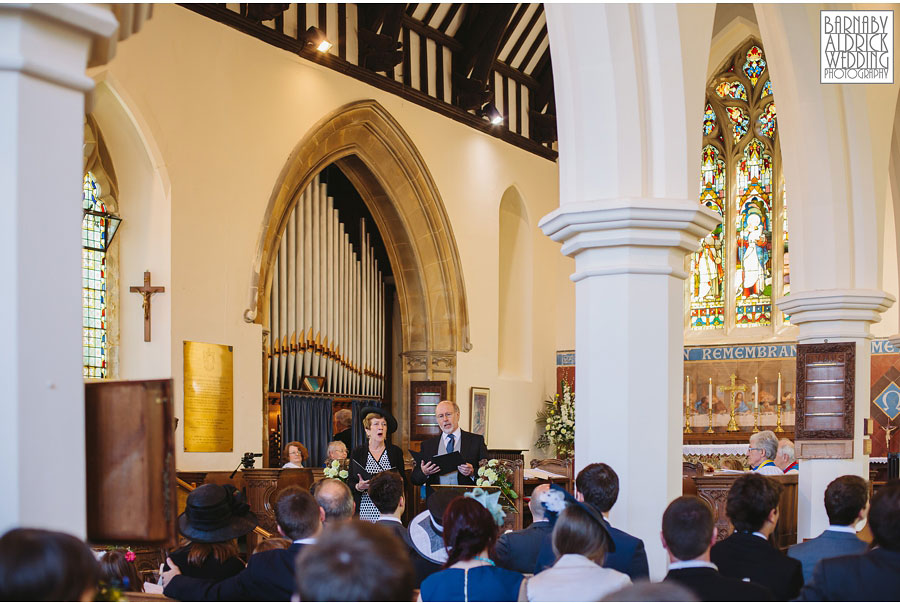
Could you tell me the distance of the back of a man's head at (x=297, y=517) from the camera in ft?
10.4

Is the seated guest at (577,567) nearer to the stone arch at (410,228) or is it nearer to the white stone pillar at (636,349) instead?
the white stone pillar at (636,349)

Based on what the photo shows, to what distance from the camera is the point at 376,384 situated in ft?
41.8

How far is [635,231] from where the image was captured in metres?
4.25

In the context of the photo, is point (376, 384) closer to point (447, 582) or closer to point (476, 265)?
point (476, 265)

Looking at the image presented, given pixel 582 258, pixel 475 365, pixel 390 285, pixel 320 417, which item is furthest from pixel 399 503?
pixel 390 285

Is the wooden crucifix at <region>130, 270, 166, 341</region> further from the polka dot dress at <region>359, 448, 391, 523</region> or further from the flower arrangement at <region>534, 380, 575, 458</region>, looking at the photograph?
the flower arrangement at <region>534, 380, 575, 458</region>

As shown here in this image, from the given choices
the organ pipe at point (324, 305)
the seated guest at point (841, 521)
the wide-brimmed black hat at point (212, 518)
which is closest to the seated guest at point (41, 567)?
the wide-brimmed black hat at point (212, 518)

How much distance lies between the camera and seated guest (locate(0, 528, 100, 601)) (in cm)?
153

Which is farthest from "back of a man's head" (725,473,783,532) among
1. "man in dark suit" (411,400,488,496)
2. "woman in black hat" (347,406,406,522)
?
"woman in black hat" (347,406,406,522)

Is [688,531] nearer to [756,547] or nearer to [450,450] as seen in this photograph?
[756,547]

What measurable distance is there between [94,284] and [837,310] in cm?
605

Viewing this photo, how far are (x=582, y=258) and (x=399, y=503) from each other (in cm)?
129

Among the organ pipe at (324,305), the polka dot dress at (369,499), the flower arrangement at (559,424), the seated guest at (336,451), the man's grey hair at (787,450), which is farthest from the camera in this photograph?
the flower arrangement at (559,424)

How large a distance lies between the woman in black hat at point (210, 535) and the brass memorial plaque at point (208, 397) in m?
5.37
